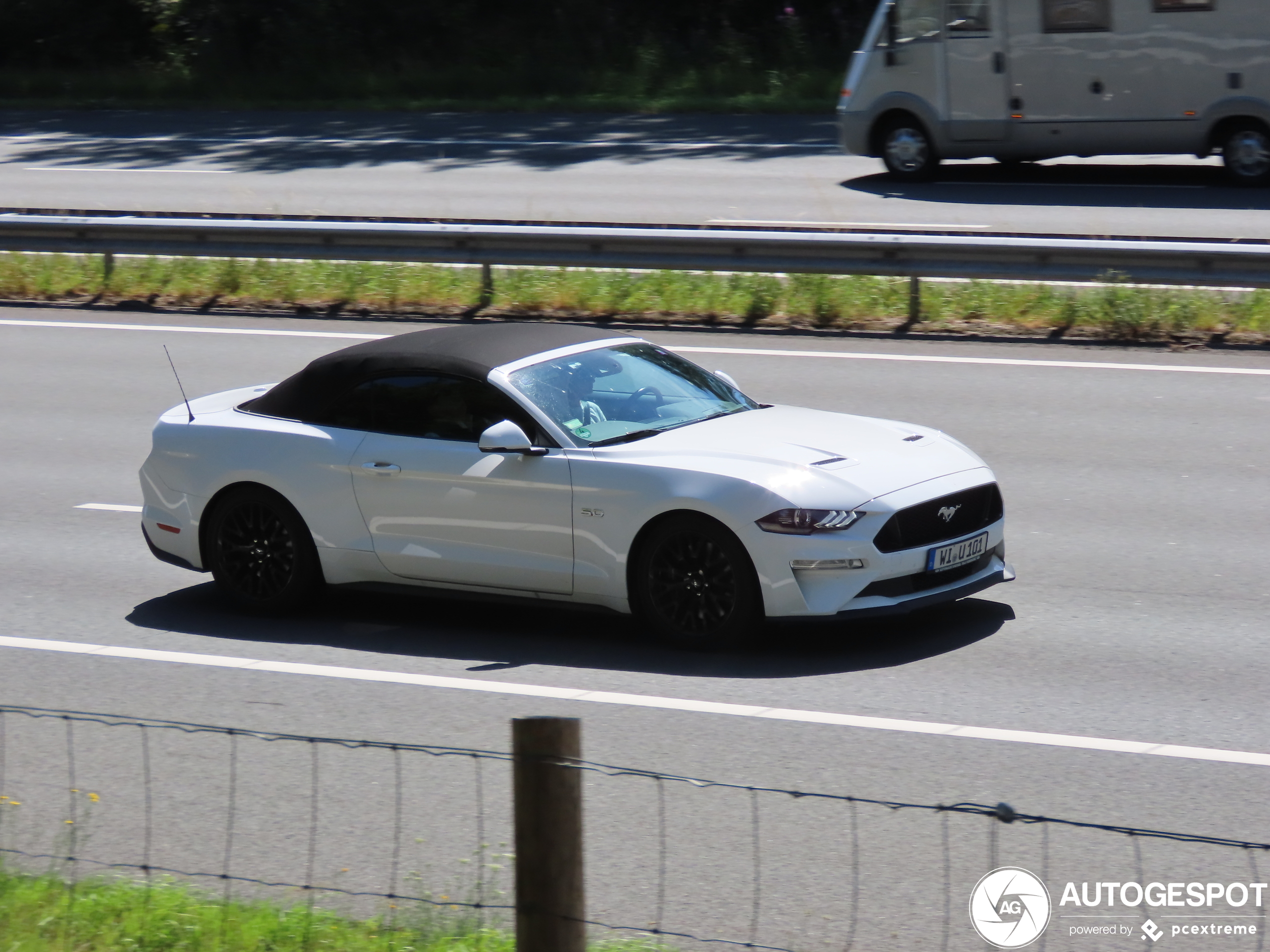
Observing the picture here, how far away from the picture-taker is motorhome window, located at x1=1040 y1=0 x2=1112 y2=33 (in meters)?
20.6

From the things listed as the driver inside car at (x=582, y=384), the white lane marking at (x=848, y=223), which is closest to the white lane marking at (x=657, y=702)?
the driver inside car at (x=582, y=384)

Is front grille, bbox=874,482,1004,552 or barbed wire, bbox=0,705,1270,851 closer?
barbed wire, bbox=0,705,1270,851

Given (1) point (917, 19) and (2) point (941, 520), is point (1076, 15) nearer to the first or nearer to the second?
(1) point (917, 19)

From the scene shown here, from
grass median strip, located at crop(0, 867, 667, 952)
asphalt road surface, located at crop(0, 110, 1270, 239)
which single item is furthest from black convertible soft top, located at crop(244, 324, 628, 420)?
asphalt road surface, located at crop(0, 110, 1270, 239)

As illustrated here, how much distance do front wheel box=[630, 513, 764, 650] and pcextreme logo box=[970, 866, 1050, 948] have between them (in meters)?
2.53

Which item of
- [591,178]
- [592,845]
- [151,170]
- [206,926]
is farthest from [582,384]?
[151,170]

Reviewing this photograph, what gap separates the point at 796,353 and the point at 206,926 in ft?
33.5

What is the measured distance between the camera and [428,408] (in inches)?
326

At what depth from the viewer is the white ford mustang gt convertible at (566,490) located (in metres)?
7.42

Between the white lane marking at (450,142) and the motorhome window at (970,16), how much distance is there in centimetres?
350

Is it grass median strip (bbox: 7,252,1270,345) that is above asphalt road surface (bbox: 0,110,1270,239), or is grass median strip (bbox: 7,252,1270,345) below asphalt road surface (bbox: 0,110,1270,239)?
below

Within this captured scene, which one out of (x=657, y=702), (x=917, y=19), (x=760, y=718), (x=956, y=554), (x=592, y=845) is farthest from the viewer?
(x=917, y=19)

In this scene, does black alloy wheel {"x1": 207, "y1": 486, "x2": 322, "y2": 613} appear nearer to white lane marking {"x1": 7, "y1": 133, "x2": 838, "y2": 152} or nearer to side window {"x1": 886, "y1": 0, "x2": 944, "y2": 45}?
side window {"x1": 886, "y1": 0, "x2": 944, "y2": 45}

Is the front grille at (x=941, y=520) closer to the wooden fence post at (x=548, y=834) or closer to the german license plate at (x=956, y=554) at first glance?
the german license plate at (x=956, y=554)
